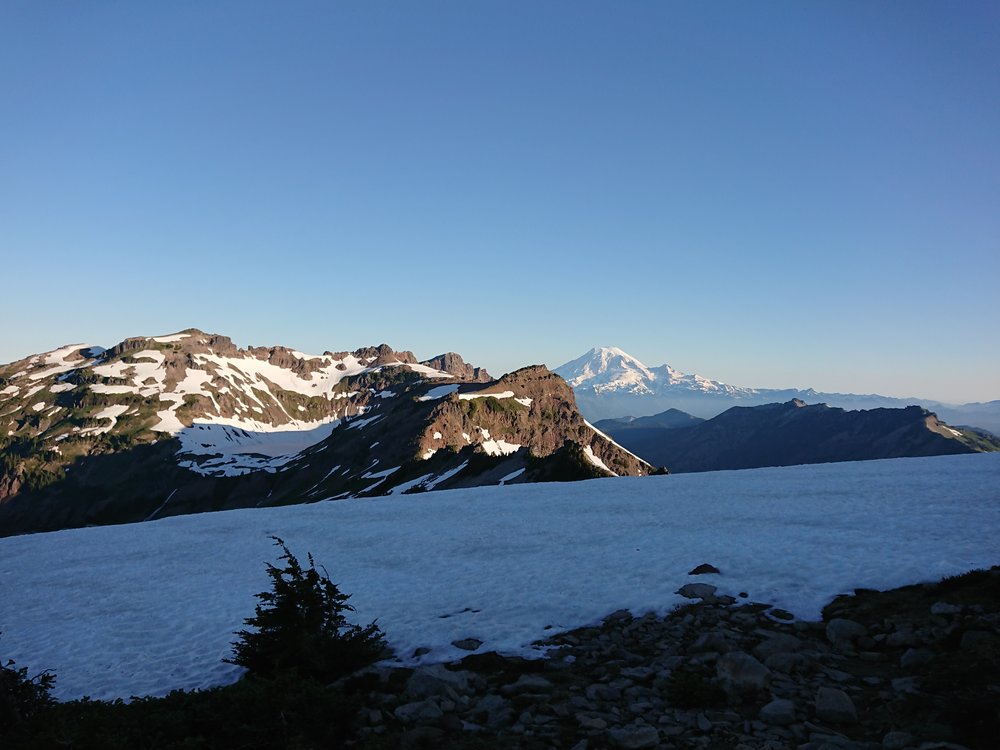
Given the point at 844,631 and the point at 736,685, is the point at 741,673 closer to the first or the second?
the point at 736,685

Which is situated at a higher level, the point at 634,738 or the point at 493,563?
the point at 634,738

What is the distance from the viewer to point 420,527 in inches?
1238

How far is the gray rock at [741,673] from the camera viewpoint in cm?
1052

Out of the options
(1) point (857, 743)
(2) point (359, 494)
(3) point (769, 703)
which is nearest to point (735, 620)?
(3) point (769, 703)

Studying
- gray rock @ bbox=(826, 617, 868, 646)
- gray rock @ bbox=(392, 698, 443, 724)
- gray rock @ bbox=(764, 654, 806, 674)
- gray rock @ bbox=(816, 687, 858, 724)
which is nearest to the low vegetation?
gray rock @ bbox=(392, 698, 443, 724)

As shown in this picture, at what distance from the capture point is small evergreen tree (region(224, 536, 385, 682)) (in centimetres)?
1247

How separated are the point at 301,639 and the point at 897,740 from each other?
1083 centimetres

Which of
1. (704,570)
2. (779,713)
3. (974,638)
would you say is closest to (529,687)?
(779,713)

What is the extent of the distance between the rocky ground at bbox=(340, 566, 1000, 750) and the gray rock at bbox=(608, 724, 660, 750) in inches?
1.0

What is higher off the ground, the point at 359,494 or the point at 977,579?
the point at 977,579

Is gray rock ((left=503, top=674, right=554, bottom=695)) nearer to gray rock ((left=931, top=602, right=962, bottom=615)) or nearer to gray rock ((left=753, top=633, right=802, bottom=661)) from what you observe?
gray rock ((left=753, top=633, right=802, bottom=661))

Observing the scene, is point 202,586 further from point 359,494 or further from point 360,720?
point 359,494

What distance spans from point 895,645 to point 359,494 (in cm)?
13222

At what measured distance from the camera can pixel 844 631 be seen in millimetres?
12992
